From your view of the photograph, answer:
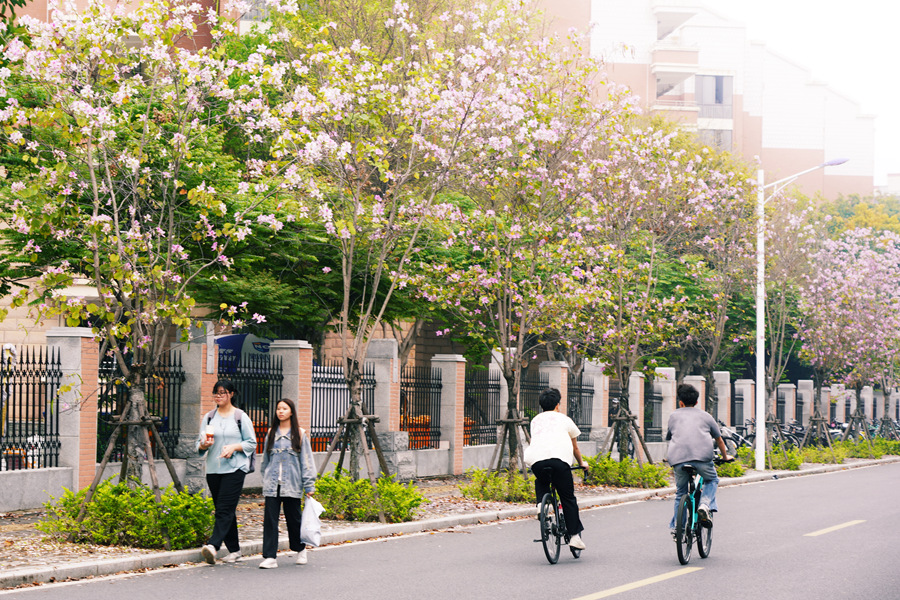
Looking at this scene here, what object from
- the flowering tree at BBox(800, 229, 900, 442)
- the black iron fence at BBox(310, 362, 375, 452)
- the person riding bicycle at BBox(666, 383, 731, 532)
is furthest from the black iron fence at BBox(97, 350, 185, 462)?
the flowering tree at BBox(800, 229, 900, 442)

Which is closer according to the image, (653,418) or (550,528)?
(550,528)

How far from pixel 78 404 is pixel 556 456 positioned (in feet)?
23.9

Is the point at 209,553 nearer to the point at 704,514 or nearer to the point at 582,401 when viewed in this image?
the point at 704,514

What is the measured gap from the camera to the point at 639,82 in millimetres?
59969

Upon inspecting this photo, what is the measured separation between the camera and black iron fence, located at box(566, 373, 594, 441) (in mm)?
27984

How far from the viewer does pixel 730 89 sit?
6347cm

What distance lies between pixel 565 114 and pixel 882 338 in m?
19.4

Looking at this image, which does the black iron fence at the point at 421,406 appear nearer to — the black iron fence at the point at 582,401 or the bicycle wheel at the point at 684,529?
the black iron fence at the point at 582,401

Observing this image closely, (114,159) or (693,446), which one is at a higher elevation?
(114,159)

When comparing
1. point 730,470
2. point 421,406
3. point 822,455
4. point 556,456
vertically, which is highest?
point 556,456

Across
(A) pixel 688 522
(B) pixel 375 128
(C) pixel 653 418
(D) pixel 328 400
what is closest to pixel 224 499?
(A) pixel 688 522

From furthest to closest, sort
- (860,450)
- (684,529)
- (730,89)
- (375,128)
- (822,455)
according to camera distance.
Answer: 1. (730,89)
2. (860,450)
3. (822,455)
4. (375,128)
5. (684,529)

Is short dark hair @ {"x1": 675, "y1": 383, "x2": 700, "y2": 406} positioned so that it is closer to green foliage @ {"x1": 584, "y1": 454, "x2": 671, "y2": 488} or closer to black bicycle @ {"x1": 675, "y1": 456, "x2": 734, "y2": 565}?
black bicycle @ {"x1": 675, "y1": 456, "x2": 734, "y2": 565}

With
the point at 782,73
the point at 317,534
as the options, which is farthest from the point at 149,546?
the point at 782,73
